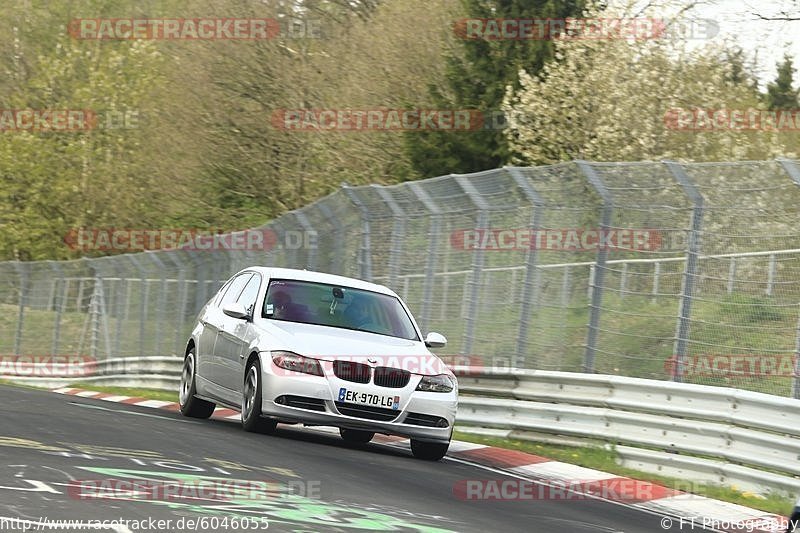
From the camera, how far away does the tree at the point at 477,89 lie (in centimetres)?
3728

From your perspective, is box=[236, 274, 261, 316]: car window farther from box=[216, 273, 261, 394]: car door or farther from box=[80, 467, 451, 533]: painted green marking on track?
box=[80, 467, 451, 533]: painted green marking on track

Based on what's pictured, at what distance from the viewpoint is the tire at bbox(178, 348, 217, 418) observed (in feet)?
48.5

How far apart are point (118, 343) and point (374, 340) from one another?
66.1 ft

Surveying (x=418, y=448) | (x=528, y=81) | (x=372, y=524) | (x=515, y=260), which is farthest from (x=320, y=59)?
(x=372, y=524)

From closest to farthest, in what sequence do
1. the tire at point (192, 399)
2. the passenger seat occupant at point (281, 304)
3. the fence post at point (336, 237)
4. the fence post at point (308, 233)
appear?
the passenger seat occupant at point (281, 304) < the tire at point (192, 399) < the fence post at point (336, 237) < the fence post at point (308, 233)

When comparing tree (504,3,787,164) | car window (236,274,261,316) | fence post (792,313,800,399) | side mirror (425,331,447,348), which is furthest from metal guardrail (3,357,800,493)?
tree (504,3,787,164)

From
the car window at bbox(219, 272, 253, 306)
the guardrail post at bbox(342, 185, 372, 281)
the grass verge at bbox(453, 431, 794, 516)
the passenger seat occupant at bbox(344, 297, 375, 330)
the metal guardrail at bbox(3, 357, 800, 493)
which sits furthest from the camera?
the guardrail post at bbox(342, 185, 372, 281)

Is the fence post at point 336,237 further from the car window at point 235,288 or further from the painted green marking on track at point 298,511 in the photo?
the painted green marking on track at point 298,511

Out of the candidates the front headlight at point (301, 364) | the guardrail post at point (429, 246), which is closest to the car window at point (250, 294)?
the front headlight at point (301, 364)

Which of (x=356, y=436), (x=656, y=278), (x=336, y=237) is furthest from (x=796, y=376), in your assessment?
(x=336, y=237)

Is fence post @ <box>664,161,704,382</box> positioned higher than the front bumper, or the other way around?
fence post @ <box>664,161,704,382</box>

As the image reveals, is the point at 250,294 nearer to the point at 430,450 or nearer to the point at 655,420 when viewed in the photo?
the point at 430,450

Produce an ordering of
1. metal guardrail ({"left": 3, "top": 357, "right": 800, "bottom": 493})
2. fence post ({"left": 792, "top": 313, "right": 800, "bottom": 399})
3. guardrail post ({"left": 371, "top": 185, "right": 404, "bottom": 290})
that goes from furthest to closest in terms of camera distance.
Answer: guardrail post ({"left": 371, "top": 185, "right": 404, "bottom": 290}) → fence post ({"left": 792, "top": 313, "right": 800, "bottom": 399}) → metal guardrail ({"left": 3, "top": 357, "right": 800, "bottom": 493})

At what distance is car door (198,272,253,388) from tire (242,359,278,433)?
1020 millimetres
